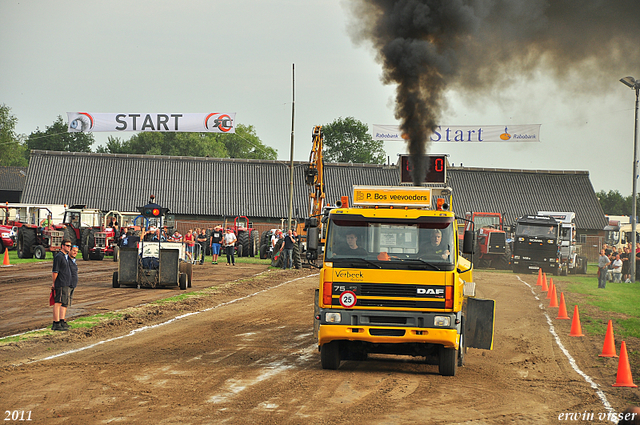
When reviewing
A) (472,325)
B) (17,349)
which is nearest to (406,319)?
(472,325)

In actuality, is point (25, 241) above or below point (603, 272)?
above

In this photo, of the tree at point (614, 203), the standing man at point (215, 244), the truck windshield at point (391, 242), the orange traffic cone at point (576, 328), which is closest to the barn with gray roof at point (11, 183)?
the standing man at point (215, 244)

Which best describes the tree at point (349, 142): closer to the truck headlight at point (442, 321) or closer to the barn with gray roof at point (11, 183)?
the barn with gray roof at point (11, 183)

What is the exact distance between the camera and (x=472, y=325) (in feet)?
37.2

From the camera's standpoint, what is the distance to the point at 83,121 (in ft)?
168

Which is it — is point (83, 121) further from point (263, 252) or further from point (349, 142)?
point (349, 142)

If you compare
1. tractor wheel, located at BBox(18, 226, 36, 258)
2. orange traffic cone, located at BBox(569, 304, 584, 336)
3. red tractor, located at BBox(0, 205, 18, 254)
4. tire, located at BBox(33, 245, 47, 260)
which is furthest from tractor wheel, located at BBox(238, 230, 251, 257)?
orange traffic cone, located at BBox(569, 304, 584, 336)

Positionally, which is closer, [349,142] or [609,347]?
[609,347]

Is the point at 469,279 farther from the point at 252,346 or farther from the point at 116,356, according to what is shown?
the point at 116,356

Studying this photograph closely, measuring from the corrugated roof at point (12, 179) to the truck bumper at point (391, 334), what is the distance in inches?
2849

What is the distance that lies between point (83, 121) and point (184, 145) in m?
53.2

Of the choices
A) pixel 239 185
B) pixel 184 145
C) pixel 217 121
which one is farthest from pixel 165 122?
pixel 184 145

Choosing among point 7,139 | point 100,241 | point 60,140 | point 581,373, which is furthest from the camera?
point 60,140

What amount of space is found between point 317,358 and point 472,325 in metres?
2.62
